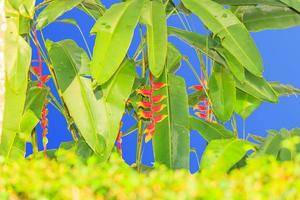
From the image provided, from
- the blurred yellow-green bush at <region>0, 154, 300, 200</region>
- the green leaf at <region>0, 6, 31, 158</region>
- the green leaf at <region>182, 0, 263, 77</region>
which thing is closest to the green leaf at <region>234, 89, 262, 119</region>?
the green leaf at <region>182, 0, 263, 77</region>

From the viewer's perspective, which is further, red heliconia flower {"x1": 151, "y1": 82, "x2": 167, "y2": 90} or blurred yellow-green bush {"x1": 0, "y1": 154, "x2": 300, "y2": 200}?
red heliconia flower {"x1": 151, "y1": 82, "x2": 167, "y2": 90}

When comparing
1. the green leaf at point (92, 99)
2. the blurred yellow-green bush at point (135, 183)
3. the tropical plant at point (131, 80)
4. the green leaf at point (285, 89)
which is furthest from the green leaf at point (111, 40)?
the green leaf at point (285, 89)

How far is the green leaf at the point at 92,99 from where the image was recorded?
2.17 m

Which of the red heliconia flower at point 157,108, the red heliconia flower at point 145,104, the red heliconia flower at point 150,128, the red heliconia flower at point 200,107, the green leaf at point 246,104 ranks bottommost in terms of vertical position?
the green leaf at point 246,104

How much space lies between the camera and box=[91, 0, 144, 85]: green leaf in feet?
6.63

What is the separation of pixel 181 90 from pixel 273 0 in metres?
0.54

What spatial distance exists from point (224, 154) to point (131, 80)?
1.34ft

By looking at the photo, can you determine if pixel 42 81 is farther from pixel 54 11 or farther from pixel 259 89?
pixel 259 89

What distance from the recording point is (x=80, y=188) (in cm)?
122

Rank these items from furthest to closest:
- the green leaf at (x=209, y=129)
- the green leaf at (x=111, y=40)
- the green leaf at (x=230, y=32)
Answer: the green leaf at (x=209, y=129), the green leaf at (x=230, y=32), the green leaf at (x=111, y=40)

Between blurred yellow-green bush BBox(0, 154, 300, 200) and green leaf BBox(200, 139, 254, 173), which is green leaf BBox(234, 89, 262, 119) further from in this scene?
blurred yellow-green bush BBox(0, 154, 300, 200)

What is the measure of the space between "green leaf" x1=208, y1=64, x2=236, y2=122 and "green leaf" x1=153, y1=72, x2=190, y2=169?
155 millimetres

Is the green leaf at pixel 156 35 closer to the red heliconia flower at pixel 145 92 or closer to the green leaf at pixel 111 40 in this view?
the green leaf at pixel 111 40

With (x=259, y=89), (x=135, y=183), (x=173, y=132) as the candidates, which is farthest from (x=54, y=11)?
(x=135, y=183)
